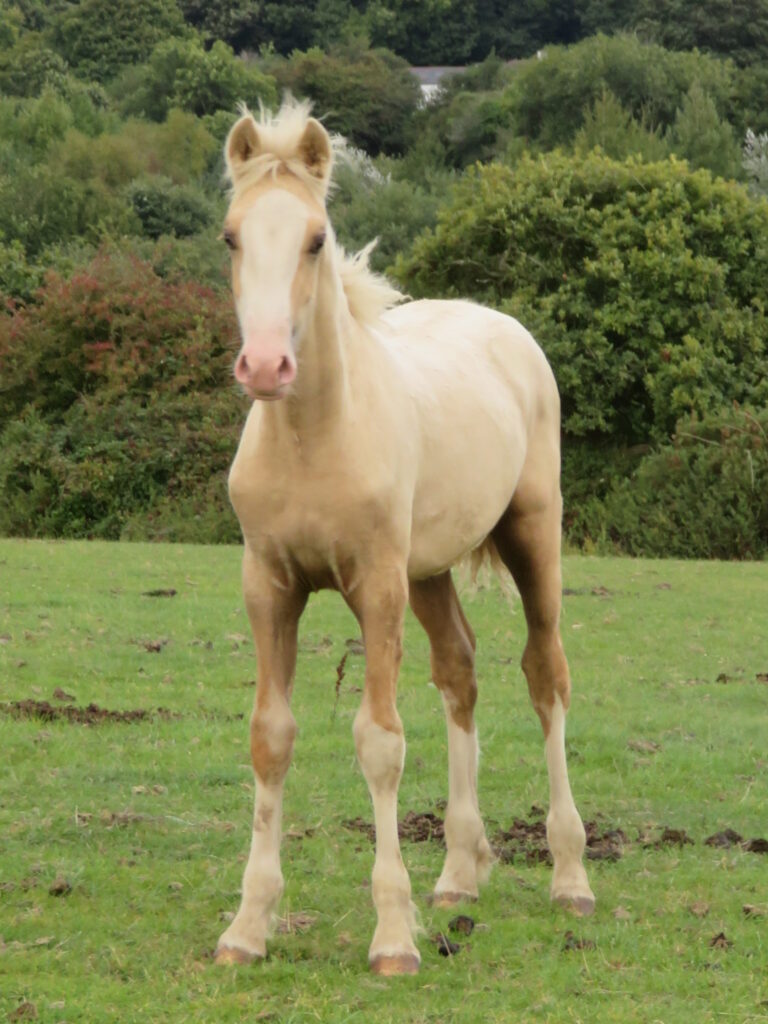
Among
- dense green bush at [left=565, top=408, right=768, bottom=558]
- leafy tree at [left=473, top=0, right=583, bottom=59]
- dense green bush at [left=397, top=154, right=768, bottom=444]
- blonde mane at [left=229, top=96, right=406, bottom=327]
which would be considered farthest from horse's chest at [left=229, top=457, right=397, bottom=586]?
leafy tree at [left=473, top=0, right=583, bottom=59]

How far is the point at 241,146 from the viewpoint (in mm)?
5102

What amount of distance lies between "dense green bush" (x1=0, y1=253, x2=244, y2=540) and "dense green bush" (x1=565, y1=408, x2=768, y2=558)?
6.09 m

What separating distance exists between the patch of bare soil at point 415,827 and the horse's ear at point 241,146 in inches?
128

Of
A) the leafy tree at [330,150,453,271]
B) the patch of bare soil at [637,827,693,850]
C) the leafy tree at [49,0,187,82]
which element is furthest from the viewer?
the leafy tree at [49,0,187,82]

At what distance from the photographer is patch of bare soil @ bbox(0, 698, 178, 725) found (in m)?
9.13

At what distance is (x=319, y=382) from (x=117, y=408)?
22246 millimetres

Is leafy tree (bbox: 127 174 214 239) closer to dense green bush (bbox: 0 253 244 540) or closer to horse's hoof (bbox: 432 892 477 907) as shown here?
dense green bush (bbox: 0 253 244 540)

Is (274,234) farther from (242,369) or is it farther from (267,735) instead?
(267,735)

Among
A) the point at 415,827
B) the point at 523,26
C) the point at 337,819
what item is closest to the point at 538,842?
the point at 415,827

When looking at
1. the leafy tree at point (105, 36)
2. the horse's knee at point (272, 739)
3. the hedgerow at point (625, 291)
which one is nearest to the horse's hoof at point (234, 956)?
the horse's knee at point (272, 739)

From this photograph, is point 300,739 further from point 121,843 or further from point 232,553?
point 232,553

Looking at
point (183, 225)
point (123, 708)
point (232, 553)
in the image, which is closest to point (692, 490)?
point (232, 553)

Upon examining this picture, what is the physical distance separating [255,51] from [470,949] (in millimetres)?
103336

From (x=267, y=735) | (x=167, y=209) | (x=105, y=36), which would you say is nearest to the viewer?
(x=267, y=735)
